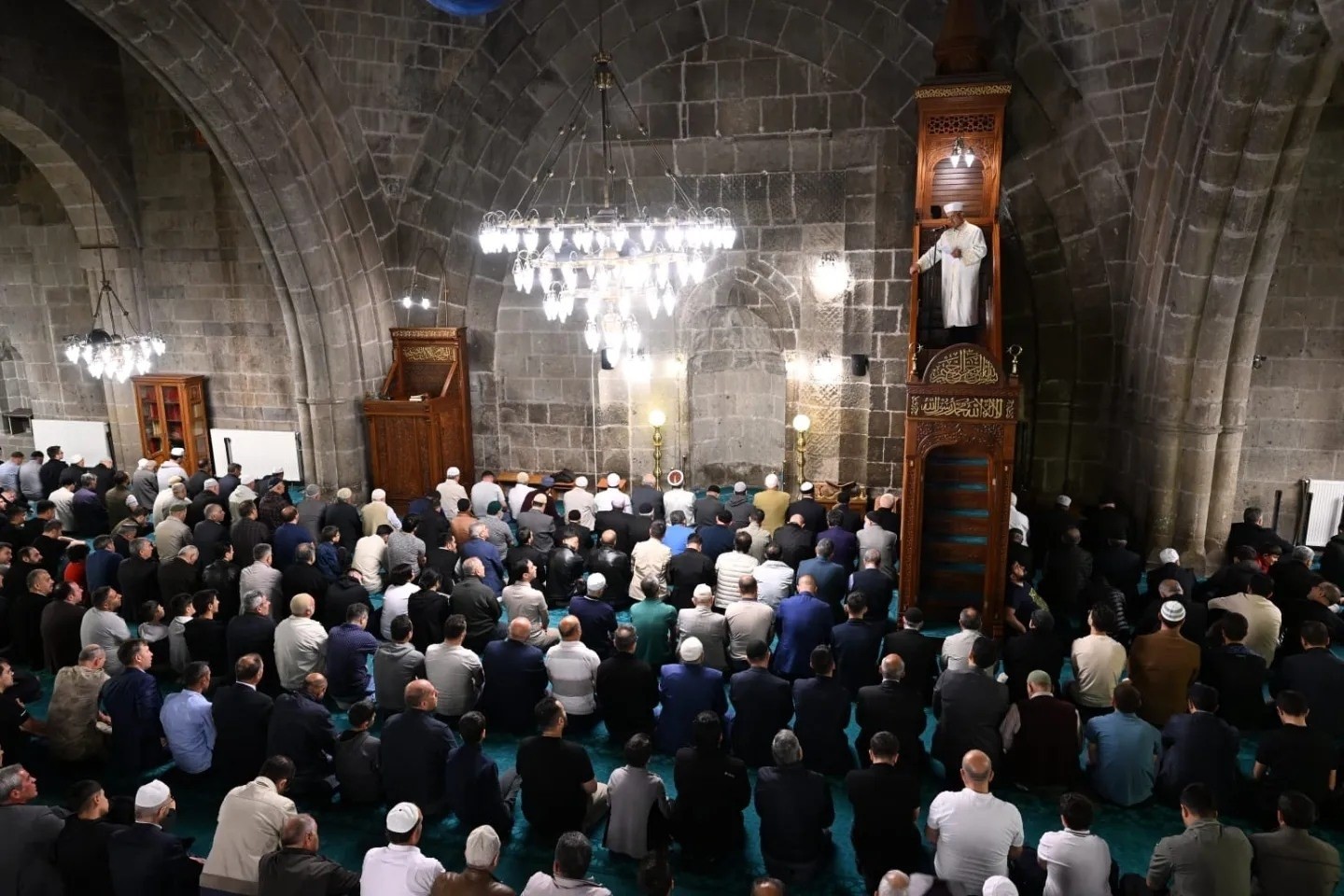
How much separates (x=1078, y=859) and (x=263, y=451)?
1178 centimetres

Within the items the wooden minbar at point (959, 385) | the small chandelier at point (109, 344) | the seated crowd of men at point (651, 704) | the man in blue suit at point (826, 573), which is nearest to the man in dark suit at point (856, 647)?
the seated crowd of men at point (651, 704)

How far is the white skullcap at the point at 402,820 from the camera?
13.5 ft

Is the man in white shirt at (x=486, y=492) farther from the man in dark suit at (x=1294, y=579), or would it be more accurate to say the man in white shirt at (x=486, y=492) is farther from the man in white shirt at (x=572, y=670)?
the man in dark suit at (x=1294, y=579)

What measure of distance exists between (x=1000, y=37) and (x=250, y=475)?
11.0 meters

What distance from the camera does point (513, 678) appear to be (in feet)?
19.9

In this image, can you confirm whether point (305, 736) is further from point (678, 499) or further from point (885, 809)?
point (678, 499)

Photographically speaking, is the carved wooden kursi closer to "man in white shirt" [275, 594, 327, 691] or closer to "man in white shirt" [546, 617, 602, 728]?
"man in white shirt" [546, 617, 602, 728]

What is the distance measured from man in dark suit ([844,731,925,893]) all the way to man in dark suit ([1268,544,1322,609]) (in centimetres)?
410

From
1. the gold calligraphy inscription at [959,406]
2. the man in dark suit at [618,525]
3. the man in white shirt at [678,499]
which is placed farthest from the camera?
the man in white shirt at [678,499]

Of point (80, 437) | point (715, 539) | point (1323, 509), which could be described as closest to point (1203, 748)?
point (715, 539)

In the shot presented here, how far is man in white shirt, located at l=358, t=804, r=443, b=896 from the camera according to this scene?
13.4 feet

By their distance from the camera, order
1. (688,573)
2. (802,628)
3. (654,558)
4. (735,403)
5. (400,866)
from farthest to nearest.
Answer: (735,403), (654,558), (688,573), (802,628), (400,866)

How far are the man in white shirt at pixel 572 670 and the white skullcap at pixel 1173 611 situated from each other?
3.59 meters

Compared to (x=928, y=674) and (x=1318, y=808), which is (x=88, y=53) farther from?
(x=1318, y=808)
